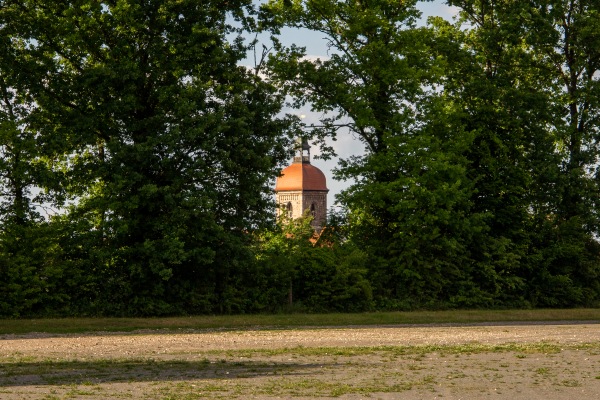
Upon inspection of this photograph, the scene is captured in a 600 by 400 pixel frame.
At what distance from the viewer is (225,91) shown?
34.7 meters

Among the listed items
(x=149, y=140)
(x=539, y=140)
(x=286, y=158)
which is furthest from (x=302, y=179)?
(x=149, y=140)

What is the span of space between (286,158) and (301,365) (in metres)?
19.4

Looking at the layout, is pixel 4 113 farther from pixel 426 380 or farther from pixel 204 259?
pixel 426 380

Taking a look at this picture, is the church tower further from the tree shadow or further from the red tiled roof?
the tree shadow

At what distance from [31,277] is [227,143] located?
24.7 feet

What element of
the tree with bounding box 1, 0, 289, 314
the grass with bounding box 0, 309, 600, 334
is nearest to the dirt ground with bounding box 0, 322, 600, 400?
the grass with bounding box 0, 309, 600, 334

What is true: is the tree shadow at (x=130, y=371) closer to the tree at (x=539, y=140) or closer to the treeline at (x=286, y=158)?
the treeline at (x=286, y=158)

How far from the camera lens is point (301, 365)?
1822 centimetres

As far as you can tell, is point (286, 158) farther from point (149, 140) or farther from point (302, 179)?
point (302, 179)

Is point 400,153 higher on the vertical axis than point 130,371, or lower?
higher

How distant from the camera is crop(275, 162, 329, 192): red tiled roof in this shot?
6949 inches

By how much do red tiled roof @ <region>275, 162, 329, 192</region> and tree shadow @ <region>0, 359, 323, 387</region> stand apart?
516ft

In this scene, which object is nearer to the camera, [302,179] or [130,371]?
[130,371]

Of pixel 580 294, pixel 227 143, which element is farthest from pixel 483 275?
pixel 227 143
